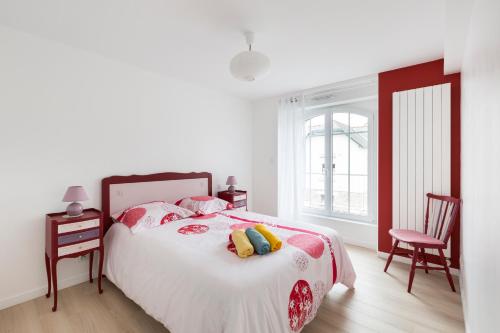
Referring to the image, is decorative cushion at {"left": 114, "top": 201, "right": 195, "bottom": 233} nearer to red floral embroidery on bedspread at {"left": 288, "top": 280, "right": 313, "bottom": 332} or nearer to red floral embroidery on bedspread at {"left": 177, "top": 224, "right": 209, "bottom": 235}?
red floral embroidery on bedspread at {"left": 177, "top": 224, "right": 209, "bottom": 235}

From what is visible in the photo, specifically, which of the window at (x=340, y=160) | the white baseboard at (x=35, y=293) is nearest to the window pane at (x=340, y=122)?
the window at (x=340, y=160)

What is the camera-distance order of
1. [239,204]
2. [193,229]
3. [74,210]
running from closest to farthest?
[74,210] < [193,229] < [239,204]

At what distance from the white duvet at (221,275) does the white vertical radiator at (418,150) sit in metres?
1.24

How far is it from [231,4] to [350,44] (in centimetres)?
133

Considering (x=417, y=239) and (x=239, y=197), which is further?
(x=239, y=197)

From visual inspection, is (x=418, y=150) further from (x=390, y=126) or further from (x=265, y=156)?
(x=265, y=156)

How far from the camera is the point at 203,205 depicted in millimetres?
3094

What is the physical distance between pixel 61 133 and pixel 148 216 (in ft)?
4.07

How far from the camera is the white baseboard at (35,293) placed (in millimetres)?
2137

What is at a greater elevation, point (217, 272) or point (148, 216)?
point (148, 216)

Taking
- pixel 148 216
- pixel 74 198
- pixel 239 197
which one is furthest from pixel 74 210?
pixel 239 197

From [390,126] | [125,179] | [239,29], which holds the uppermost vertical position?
[239,29]

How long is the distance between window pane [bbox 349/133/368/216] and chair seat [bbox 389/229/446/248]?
115cm

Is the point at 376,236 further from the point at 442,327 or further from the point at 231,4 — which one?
the point at 231,4
